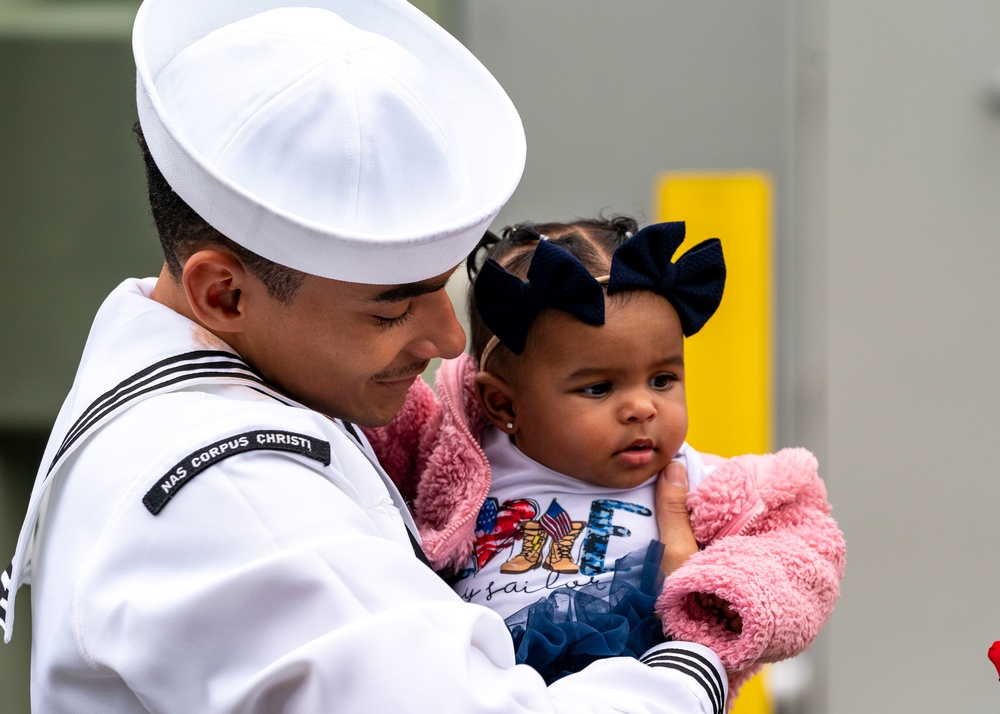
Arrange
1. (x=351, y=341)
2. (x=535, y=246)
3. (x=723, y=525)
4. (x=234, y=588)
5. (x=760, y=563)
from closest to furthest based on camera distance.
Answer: (x=234, y=588), (x=351, y=341), (x=760, y=563), (x=723, y=525), (x=535, y=246)

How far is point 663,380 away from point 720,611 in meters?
0.37

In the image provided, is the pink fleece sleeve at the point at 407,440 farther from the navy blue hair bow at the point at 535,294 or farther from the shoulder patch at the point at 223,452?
the shoulder patch at the point at 223,452

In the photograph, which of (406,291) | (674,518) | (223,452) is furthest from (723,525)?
(223,452)

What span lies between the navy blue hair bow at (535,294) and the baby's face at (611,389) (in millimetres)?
26

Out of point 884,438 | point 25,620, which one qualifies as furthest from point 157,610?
point 25,620

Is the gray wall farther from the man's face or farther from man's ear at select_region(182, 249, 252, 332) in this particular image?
man's ear at select_region(182, 249, 252, 332)

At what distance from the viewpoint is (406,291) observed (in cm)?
137

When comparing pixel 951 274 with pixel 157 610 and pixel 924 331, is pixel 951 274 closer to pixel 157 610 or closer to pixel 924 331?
pixel 924 331

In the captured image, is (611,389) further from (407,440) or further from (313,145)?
(313,145)

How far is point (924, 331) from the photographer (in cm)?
334

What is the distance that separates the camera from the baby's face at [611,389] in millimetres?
1693

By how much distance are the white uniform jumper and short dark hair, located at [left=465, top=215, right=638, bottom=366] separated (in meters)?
0.55

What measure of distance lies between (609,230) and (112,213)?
7.96 feet

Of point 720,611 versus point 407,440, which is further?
point 407,440
